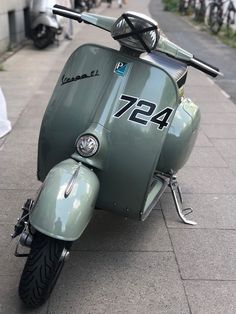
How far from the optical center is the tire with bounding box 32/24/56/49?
11.1 metres

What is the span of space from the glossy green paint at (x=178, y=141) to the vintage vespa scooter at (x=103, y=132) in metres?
0.30

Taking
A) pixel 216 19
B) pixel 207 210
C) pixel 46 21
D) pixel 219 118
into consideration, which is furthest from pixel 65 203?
pixel 216 19

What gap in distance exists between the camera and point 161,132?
2.92m

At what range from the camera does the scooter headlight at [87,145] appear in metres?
2.79

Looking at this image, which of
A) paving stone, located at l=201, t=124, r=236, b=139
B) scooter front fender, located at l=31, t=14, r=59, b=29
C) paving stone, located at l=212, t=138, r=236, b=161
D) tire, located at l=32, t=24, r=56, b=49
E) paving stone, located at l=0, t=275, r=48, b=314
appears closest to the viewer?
paving stone, located at l=0, t=275, r=48, b=314

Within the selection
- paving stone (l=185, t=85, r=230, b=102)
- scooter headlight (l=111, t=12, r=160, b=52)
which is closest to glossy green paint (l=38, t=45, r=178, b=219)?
scooter headlight (l=111, t=12, r=160, b=52)

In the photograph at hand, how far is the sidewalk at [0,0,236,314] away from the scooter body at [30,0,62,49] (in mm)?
6223

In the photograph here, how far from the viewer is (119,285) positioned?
2.88m

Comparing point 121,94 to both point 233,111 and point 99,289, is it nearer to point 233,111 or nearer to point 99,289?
point 99,289

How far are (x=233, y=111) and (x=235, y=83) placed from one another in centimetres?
220

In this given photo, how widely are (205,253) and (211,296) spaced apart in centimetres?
47

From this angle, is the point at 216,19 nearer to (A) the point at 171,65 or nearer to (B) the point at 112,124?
(A) the point at 171,65

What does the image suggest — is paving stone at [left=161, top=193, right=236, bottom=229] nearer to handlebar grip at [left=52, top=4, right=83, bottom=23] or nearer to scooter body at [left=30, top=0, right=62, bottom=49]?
handlebar grip at [left=52, top=4, right=83, bottom=23]

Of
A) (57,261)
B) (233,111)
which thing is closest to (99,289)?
(57,261)
